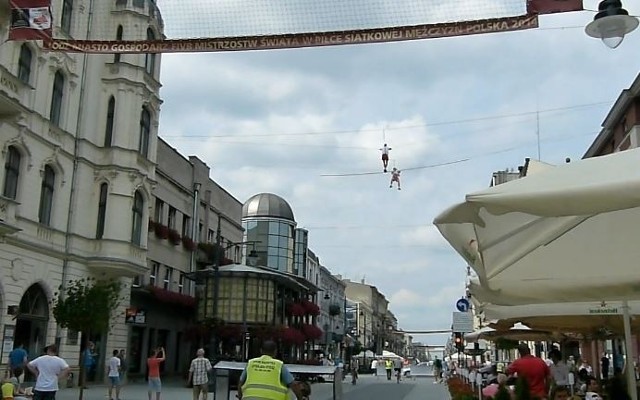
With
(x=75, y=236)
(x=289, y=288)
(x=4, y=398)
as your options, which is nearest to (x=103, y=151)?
(x=75, y=236)

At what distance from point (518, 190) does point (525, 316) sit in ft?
20.4

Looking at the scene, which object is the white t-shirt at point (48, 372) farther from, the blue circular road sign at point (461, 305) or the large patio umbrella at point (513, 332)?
the blue circular road sign at point (461, 305)

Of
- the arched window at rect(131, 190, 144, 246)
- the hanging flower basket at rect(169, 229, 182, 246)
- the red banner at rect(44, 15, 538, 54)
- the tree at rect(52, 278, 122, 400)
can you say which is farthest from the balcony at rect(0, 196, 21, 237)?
the hanging flower basket at rect(169, 229, 182, 246)

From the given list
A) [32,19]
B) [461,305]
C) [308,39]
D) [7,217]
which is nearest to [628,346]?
[308,39]

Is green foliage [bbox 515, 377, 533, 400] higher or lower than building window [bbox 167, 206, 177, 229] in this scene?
lower

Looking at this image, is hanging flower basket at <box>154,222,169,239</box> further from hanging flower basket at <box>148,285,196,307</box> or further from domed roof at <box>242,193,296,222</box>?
domed roof at <box>242,193,296,222</box>

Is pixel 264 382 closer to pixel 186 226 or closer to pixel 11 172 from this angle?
pixel 11 172

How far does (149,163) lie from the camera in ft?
115

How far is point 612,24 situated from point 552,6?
6.71ft

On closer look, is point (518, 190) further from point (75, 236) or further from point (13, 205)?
point (75, 236)

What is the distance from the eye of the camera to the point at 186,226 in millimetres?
45531

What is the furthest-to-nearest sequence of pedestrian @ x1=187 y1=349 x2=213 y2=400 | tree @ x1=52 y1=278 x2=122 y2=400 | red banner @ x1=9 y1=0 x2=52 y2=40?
tree @ x1=52 y1=278 x2=122 y2=400
pedestrian @ x1=187 y1=349 x2=213 y2=400
red banner @ x1=9 y1=0 x2=52 y2=40

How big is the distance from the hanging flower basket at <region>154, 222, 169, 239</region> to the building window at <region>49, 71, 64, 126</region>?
10.7 meters

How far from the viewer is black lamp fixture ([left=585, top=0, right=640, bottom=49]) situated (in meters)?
7.55
